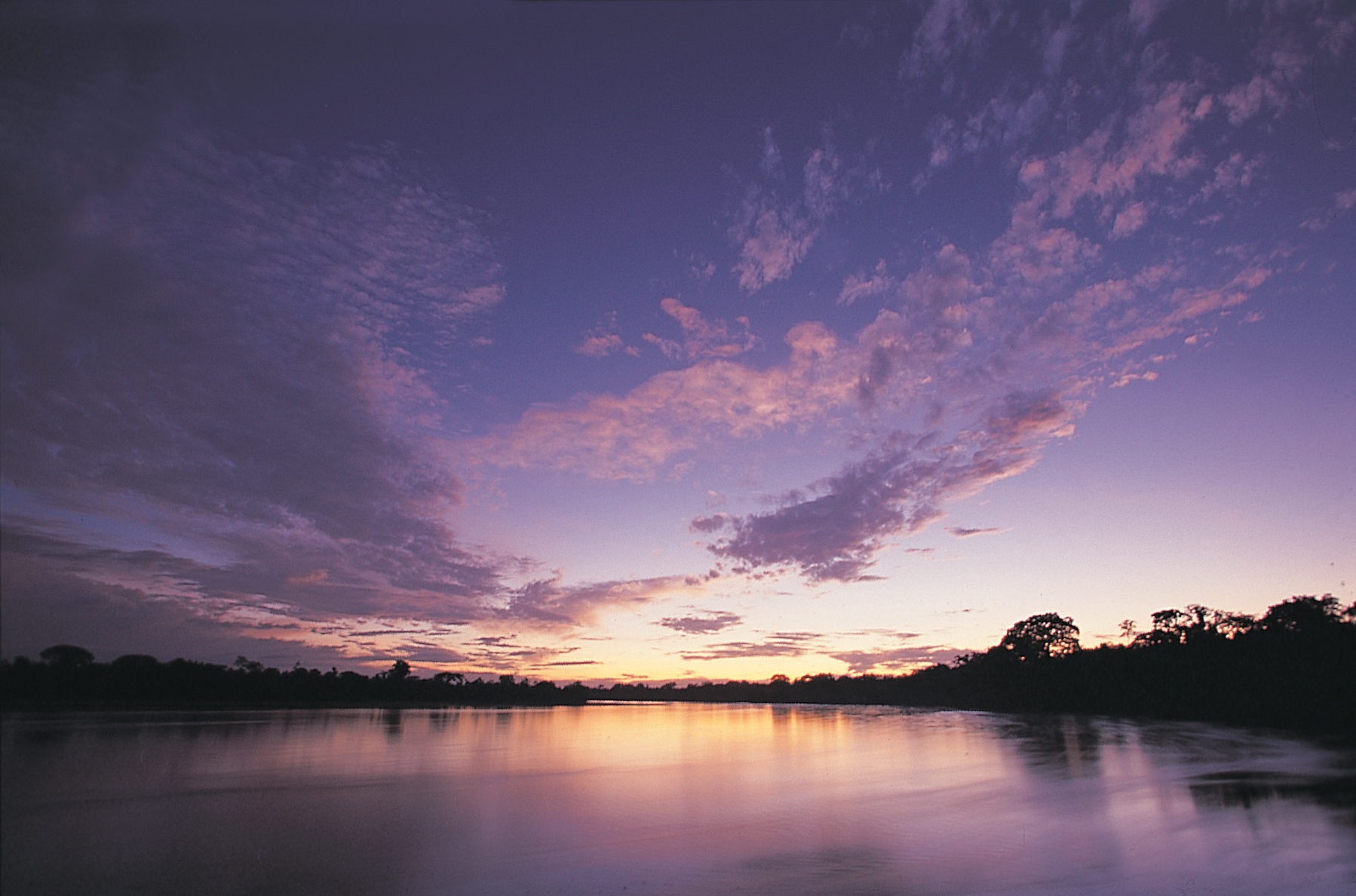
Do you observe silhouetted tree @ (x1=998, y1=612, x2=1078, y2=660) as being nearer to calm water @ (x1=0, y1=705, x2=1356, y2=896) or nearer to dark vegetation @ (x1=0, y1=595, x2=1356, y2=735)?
dark vegetation @ (x1=0, y1=595, x2=1356, y2=735)

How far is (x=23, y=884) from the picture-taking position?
13.3 metres

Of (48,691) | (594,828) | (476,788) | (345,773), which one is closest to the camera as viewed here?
(48,691)

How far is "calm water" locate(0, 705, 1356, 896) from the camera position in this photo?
43.8 ft

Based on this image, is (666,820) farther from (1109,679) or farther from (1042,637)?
(1042,637)

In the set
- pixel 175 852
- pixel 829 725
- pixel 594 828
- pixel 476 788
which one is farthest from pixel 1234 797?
pixel 829 725

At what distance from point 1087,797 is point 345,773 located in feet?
100.0

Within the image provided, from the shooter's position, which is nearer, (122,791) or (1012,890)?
(1012,890)

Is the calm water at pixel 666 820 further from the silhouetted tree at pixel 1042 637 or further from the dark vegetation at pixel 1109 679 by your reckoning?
the silhouetted tree at pixel 1042 637

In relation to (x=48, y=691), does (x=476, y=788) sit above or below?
below

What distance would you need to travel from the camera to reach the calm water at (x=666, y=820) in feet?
43.8

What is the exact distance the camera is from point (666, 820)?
19.8 metres

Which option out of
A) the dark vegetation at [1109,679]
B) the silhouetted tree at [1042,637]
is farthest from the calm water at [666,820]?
the silhouetted tree at [1042,637]

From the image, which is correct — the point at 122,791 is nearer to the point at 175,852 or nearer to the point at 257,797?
the point at 257,797

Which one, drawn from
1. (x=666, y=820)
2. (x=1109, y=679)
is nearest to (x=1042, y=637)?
(x=1109, y=679)
